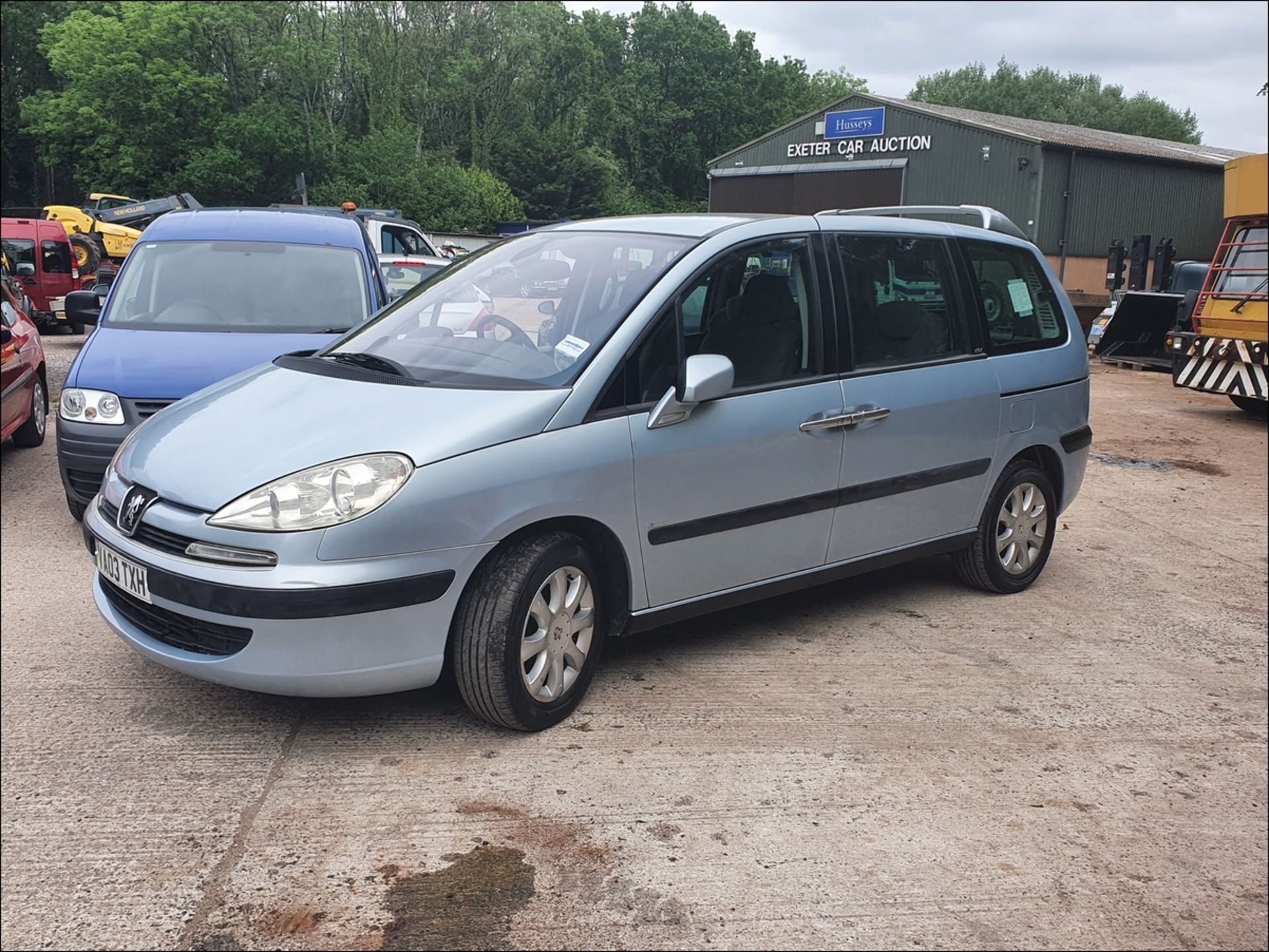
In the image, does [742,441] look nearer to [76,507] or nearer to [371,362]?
[371,362]

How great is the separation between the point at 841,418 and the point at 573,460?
129 centimetres

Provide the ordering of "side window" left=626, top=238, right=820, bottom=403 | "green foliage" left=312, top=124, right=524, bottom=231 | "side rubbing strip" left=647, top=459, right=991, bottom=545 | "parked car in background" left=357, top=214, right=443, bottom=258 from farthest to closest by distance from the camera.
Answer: "green foliage" left=312, top=124, right=524, bottom=231
"parked car in background" left=357, top=214, right=443, bottom=258
"side window" left=626, top=238, right=820, bottom=403
"side rubbing strip" left=647, top=459, right=991, bottom=545

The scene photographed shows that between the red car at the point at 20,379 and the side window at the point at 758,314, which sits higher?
the side window at the point at 758,314

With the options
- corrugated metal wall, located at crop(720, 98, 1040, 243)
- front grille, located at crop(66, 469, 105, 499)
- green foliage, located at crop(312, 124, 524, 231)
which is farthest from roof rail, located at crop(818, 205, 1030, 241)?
green foliage, located at crop(312, 124, 524, 231)

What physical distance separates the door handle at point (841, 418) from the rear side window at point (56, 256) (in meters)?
17.8

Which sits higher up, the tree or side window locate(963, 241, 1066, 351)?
the tree

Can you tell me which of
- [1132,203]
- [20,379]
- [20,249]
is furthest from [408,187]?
[20,379]

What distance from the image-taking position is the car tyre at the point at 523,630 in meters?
3.57

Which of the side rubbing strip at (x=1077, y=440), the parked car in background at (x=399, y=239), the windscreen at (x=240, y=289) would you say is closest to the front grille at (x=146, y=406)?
the windscreen at (x=240, y=289)

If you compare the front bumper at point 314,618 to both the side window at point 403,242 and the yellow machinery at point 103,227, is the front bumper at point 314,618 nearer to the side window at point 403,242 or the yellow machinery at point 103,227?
the side window at point 403,242

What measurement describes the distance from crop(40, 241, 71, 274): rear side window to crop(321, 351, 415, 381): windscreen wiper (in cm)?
1676

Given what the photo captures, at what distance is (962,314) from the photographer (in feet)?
16.9

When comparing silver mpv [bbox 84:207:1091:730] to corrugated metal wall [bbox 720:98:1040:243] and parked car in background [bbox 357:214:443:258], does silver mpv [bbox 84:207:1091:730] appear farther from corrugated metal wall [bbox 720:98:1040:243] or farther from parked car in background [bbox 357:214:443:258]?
corrugated metal wall [bbox 720:98:1040:243]

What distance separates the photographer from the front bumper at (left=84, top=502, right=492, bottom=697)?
3.33 metres
